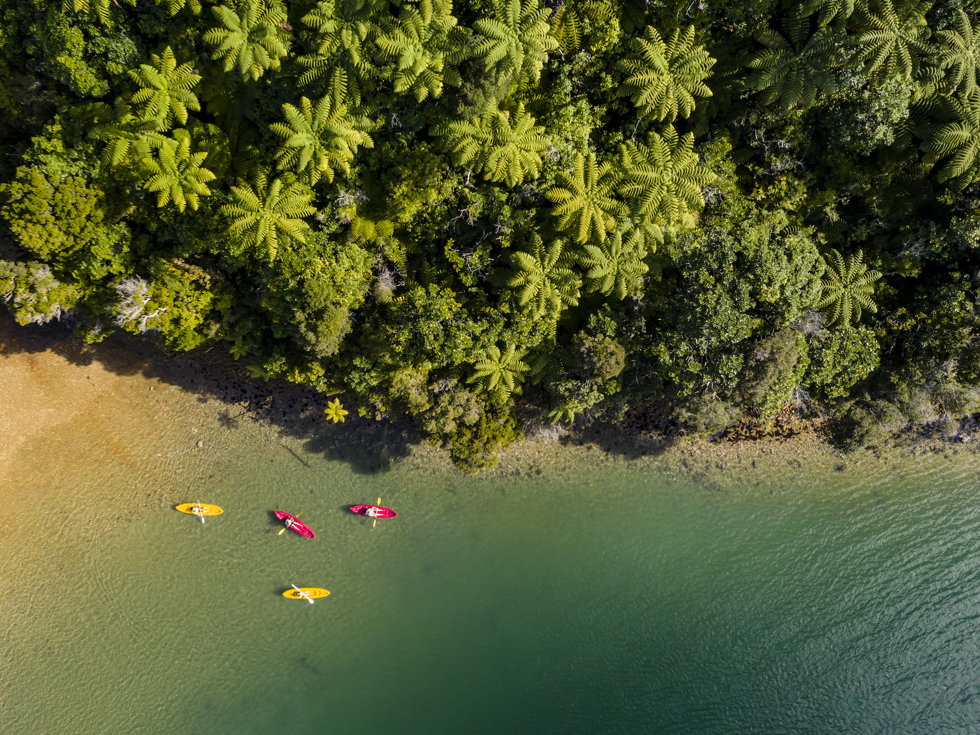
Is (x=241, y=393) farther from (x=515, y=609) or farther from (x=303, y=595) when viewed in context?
(x=515, y=609)

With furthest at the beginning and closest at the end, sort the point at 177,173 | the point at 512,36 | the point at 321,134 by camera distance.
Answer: the point at 177,173 < the point at 321,134 < the point at 512,36

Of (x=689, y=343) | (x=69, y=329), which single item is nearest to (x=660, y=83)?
(x=689, y=343)

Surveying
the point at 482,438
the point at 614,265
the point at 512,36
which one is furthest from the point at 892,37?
the point at 482,438

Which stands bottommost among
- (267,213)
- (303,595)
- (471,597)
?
(303,595)

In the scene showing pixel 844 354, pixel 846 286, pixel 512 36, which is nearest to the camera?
pixel 512 36

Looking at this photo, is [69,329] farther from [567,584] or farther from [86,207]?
[567,584]

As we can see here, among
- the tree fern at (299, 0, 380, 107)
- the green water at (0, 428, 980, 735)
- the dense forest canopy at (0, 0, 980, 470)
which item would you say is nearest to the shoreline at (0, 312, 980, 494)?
the green water at (0, 428, 980, 735)

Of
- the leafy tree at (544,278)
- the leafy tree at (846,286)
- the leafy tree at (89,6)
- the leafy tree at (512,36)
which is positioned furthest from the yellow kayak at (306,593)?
the leafy tree at (846,286)
